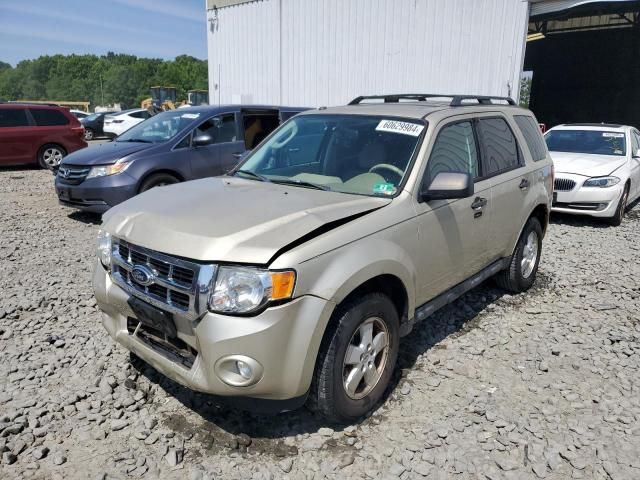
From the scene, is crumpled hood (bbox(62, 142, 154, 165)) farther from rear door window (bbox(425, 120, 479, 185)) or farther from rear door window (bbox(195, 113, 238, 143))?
rear door window (bbox(425, 120, 479, 185))

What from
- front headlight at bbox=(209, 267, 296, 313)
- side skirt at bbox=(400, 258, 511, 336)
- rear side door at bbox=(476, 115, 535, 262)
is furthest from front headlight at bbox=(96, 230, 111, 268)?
rear side door at bbox=(476, 115, 535, 262)

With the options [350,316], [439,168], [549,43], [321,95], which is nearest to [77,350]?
[350,316]

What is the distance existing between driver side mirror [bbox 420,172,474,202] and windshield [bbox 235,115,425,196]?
23cm

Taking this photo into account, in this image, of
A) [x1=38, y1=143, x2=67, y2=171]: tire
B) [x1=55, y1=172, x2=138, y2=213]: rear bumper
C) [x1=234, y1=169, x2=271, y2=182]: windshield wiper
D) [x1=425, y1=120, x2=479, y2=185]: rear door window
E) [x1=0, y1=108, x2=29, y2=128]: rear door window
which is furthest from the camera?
[x1=38, y1=143, x2=67, y2=171]: tire

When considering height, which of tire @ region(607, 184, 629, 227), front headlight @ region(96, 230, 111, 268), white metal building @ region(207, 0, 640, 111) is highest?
white metal building @ region(207, 0, 640, 111)

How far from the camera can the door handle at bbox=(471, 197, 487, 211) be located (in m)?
3.80

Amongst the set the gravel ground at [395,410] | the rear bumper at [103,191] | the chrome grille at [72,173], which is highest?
the chrome grille at [72,173]

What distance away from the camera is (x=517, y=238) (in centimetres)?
468

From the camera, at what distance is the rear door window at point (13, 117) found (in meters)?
12.7

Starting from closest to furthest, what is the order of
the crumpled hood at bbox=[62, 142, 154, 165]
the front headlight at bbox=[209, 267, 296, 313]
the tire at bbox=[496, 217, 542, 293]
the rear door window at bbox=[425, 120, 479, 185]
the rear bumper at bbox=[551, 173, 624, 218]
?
the front headlight at bbox=[209, 267, 296, 313] < the rear door window at bbox=[425, 120, 479, 185] < the tire at bbox=[496, 217, 542, 293] < the crumpled hood at bbox=[62, 142, 154, 165] < the rear bumper at bbox=[551, 173, 624, 218]

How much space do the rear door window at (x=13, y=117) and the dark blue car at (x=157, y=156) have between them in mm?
6473

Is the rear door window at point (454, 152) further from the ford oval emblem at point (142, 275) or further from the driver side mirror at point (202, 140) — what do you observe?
the driver side mirror at point (202, 140)

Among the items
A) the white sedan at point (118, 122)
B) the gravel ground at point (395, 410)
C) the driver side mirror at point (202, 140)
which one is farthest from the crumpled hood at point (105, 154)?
the white sedan at point (118, 122)

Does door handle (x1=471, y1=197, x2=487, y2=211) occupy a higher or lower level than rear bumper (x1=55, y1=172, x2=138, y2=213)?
higher
